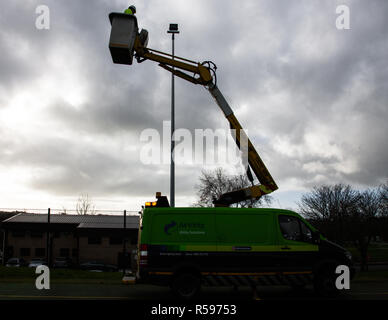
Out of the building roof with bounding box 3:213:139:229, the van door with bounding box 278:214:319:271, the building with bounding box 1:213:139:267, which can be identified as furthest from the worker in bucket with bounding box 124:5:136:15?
the building roof with bounding box 3:213:139:229

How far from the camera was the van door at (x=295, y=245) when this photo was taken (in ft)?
32.2

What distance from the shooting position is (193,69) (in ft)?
44.8

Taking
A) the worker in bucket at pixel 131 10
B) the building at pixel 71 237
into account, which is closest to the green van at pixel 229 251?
the worker in bucket at pixel 131 10

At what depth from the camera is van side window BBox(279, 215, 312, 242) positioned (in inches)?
393

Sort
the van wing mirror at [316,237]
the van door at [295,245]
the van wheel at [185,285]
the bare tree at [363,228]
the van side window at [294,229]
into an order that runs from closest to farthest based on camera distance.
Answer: the van wheel at [185,285] → the van door at [295,245] → the van side window at [294,229] → the van wing mirror at [316,237] → the bare tree at [363,228]

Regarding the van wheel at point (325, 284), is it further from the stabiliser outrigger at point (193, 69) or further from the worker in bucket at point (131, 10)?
the worker in bucket at point (131, 10)

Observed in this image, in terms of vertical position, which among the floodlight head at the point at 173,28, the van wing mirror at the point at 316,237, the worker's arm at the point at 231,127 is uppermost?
the floodlight head at the point at 173,28

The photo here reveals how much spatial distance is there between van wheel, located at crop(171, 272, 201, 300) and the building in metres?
29.4

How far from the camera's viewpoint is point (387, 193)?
28641 millimetres

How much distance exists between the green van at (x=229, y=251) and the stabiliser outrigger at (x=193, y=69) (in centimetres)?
283

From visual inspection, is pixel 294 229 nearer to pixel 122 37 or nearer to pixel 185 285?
pixel 185 285

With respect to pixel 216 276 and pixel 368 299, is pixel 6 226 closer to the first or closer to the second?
pixel 216 276
